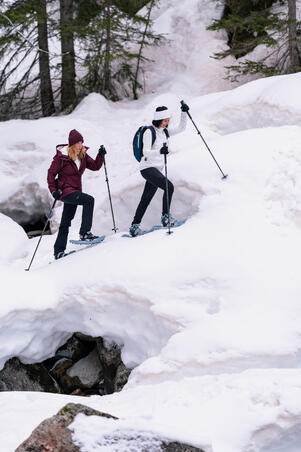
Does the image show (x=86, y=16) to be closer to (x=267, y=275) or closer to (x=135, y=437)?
(x=267, y=275)

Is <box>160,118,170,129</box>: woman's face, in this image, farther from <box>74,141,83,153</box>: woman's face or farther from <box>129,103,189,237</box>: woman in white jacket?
<box>74,141,83,153</box>: woman's face

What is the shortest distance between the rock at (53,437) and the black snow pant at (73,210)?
4246 mm

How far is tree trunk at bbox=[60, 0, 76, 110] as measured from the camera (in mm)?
14992

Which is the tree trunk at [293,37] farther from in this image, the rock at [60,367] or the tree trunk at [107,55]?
the rock at [60,367]

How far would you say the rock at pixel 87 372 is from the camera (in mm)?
6434

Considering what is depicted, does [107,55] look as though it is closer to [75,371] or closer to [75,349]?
[75,349]

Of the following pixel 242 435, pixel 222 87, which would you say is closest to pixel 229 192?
pixel 242 435

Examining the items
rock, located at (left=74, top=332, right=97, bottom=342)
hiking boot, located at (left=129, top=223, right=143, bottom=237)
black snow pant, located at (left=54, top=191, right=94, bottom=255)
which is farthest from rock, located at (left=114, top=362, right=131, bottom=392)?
black snow pant, located at (left=54, top=191, right=94, bottom=255)

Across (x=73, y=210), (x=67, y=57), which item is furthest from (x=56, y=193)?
(x=67, y=57)

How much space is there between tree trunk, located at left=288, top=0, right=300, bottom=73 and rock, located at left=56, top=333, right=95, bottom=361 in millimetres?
9230

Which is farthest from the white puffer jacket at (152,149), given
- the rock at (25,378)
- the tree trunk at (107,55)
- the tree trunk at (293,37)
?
the tree trunk at (107,55)

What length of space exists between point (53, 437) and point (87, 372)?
3.31 metres

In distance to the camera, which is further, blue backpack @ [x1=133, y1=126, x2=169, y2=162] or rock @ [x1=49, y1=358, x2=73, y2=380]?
blue backpack @ [x1=133, y1=126, x2=169, y2=162]

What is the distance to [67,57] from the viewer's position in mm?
15648
